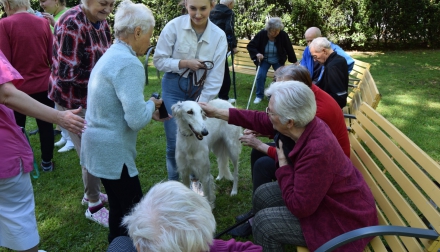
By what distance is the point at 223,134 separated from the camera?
405cm

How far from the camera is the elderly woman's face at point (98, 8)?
2914 mm

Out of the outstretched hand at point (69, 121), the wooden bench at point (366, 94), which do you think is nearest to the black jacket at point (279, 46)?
A: the wooden bench at point (366, 94)

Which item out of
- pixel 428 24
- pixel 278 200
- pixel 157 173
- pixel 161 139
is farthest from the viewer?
pixel 428 24

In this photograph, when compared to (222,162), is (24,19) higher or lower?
higher

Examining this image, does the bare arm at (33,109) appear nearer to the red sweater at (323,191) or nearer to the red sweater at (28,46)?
the red sweater at (323,191)

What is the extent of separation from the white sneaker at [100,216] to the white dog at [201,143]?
91 cm

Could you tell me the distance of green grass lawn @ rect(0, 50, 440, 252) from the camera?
3.48 meters

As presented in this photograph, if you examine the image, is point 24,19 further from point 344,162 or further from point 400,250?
point 400,250

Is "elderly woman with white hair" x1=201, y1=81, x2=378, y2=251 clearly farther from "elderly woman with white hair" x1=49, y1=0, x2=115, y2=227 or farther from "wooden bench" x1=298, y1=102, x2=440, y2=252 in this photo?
"elderly woman with white hair" x1=49, y1=0, x2=115, y2=227

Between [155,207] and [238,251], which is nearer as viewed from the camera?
[155,207]

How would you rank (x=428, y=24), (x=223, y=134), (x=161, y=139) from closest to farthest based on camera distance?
(x=223, y=134), (x=161, y=139), (x=428, y=24)

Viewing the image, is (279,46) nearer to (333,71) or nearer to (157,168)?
(333,71)

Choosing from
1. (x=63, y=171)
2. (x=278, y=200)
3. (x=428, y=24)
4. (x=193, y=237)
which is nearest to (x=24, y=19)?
(x=63, y=171)

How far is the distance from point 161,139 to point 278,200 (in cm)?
351
